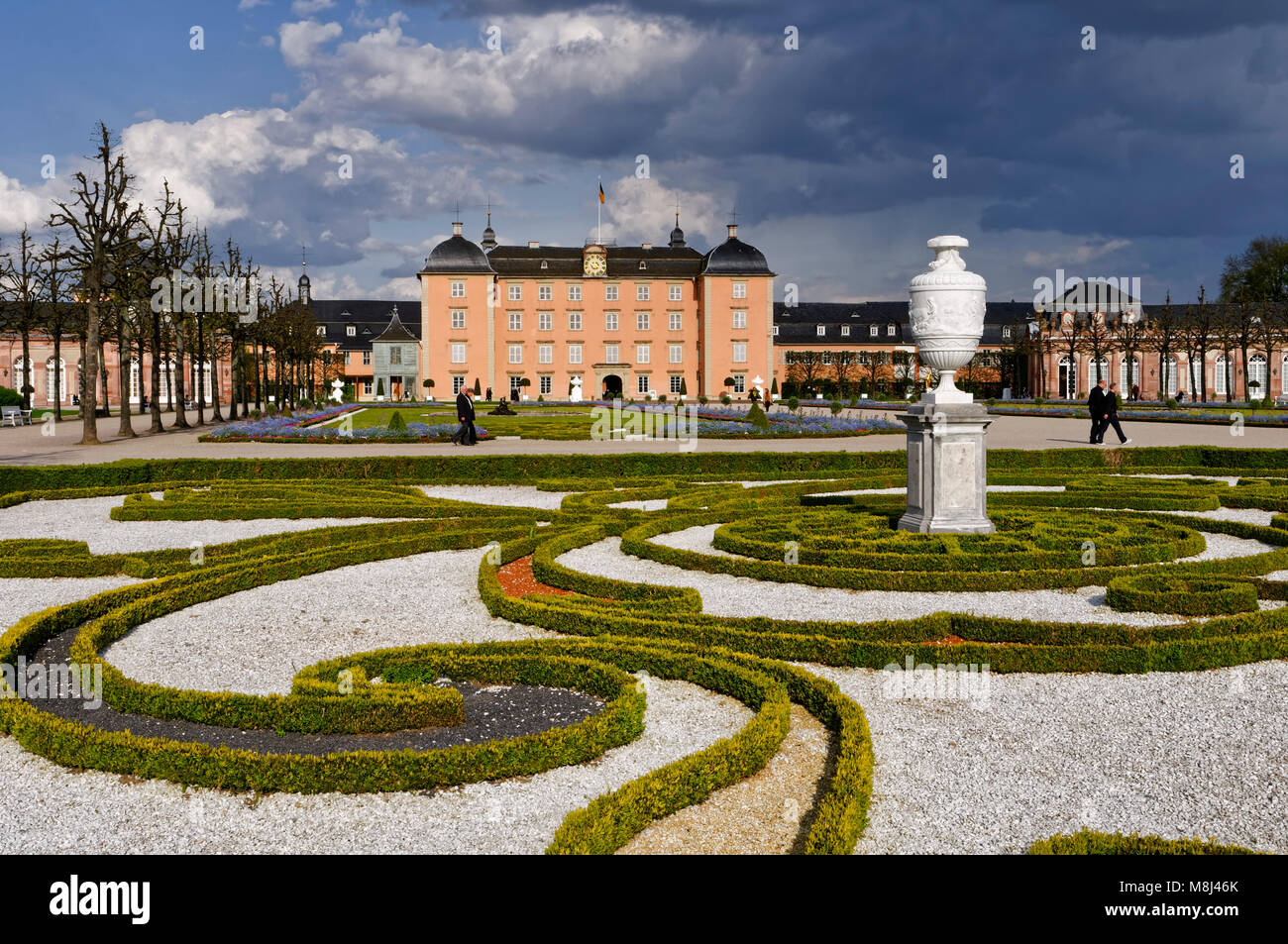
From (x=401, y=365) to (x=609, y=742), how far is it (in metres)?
64.6

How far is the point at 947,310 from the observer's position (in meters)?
8.23

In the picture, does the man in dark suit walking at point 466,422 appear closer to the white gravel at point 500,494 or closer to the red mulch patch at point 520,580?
the white gravel at point 500,494

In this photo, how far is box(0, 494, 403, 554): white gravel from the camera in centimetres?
923

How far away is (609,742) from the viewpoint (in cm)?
402

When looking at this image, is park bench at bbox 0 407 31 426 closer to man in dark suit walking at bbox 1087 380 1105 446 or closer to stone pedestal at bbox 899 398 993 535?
man in dark suit walking at bbox 1087 380 1105 446

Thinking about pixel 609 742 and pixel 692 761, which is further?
pixel 609 742

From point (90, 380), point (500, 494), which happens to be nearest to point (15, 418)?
point (90, 380)

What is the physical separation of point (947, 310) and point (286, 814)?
660 cm

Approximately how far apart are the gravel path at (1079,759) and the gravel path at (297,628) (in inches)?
93.3

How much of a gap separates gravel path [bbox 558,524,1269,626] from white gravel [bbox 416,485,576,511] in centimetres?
426

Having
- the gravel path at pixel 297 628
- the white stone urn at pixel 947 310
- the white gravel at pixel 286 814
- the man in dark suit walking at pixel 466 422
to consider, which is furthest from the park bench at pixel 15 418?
the white gravel at pixel 286 814

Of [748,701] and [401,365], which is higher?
[401,365]
